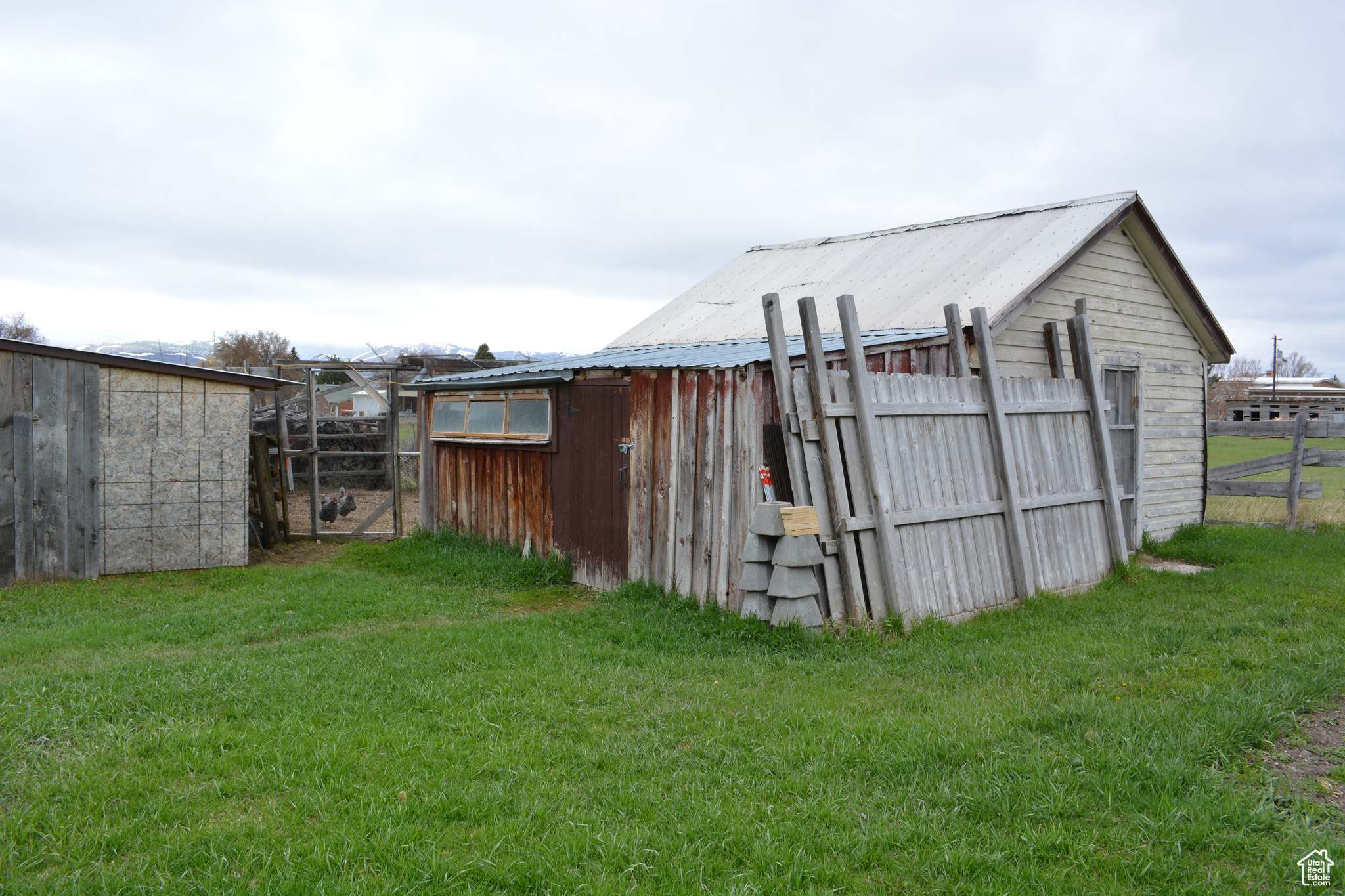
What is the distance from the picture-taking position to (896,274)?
11.3 metres

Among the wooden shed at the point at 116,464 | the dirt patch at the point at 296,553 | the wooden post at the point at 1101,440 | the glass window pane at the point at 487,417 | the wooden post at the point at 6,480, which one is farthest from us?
the dirt patch at the point at 296,553

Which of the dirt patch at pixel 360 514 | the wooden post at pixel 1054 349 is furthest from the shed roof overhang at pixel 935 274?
the dirt patch at pixel 360 514

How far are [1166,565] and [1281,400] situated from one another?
5575 centimetres

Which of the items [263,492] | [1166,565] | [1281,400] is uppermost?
[1281,400]

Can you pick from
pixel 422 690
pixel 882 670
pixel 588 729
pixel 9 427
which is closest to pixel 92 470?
pixel 9 427

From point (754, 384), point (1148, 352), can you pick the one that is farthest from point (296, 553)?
point (1148, 352)

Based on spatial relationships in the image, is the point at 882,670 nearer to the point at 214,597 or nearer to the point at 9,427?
the point at 214,597

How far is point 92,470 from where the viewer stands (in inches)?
380

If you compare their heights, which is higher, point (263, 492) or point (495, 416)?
point (495, 416)

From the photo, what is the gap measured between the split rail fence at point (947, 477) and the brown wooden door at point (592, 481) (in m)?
2.51

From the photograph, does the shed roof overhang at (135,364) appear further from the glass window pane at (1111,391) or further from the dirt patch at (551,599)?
the glass window pane at (1111,391)

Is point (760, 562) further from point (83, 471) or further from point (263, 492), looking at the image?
point (263, 492)

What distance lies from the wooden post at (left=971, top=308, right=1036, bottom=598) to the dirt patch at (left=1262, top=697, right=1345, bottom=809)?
3265 mm

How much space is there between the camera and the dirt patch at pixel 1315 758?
12.0 feet
